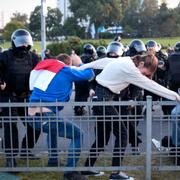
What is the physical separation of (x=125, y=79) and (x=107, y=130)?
0.70 meters

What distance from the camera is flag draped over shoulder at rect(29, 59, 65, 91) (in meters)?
5.01

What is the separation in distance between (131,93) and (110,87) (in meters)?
1.12

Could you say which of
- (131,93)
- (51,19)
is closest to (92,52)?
(131,93)

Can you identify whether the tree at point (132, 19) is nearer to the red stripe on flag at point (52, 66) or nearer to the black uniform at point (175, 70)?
the black uniform at point (175, 70)

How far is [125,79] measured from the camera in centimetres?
491

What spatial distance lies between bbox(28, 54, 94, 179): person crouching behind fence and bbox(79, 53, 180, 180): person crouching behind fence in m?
0.23

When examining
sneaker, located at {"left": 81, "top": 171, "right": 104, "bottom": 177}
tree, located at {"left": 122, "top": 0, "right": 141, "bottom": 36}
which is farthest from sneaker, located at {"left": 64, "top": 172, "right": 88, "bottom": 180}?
tree, located at {"left": 122, "top": 0, "right": 141, "bottom": 36}

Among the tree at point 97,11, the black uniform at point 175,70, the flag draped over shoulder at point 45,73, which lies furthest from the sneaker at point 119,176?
the tree at point 97,11

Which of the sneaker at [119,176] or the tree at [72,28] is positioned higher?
the tree at [72,28]

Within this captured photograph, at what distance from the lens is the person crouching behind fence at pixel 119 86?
Answer: 4785 millimetres

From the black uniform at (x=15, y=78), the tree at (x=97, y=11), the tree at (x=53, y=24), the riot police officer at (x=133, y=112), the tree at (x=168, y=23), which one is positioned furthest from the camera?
the tree at (x=168, y=23)

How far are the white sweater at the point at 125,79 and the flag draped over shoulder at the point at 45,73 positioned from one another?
525 mm

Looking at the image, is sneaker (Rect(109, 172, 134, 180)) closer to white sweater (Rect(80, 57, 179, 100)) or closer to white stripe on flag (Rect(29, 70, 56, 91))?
white sweater (Rect(80, 57, 179, 100))

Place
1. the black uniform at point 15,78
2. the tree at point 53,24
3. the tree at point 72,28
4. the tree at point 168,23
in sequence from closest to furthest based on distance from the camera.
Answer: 1. the black uniform at point 15,78
2. the tree at point 72,28
3. the tree at point 53,24
4. the tree at point 168,23
